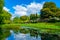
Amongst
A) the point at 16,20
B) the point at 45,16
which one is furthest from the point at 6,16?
the point at 45,16

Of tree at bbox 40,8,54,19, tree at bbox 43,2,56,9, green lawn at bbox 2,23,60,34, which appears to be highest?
tree at bbox 43,2,56,9

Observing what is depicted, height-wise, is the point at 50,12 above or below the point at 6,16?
above

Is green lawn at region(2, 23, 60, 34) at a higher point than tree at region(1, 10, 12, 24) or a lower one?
lower

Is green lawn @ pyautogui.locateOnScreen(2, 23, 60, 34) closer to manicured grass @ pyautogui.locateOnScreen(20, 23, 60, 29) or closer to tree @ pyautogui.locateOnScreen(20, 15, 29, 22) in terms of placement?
manicured grass @ pyautogui.locateOnScreen(20, 23, 60, 29)

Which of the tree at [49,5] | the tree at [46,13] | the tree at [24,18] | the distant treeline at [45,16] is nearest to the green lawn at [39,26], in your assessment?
the distant treeline at [45,16]

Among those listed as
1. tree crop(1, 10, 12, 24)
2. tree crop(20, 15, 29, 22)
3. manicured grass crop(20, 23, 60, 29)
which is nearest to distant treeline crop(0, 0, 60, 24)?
tree crop(20, 15, 29, 22)

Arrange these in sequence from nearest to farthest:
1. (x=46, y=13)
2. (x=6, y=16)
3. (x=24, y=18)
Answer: (x=46, y=13), (x=24, y=18), (x=6, y=16)

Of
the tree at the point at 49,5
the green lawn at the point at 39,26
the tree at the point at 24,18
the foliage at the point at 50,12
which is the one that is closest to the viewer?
the green lawn at the point at 39,26

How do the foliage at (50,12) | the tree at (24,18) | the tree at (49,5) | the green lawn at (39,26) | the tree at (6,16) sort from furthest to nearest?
the tree at (6,16)
the tree at (24,18)
the tree at (49,5)
the foliage at (50,12)
the green lawn at (39,26)

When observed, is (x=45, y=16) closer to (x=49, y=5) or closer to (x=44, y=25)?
(x=44, y=25)

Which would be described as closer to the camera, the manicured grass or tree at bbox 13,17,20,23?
the manicured grass

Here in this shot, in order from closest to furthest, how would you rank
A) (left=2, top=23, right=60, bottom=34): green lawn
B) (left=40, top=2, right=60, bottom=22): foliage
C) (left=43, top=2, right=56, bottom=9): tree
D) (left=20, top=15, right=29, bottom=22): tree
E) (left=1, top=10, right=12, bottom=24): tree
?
Answer: 1. (left=2, top=23, right=60, bottom=34): green lawn
2. (left=40, top=2, right=60, bottom=22): foliage
3. (left=43, top=2, right=56, bottom=9): tree
4. (left=20, top=15, right=29, bottom=22): tree
5. (left=1, top=10, right=12, bottom=24): tree

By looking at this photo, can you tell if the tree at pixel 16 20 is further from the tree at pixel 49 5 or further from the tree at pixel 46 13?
the tree at pixel 49 5

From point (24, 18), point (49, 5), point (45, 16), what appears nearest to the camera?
point (45, 16)
